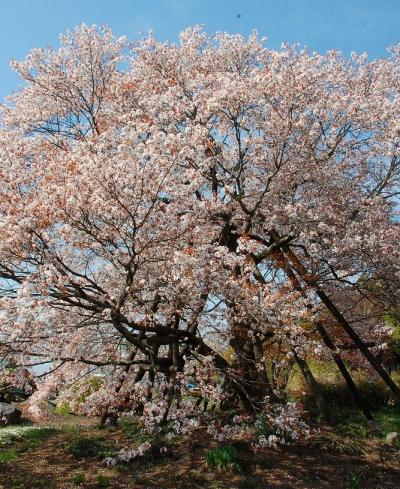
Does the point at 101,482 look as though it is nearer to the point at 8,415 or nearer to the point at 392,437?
the point at 392,437

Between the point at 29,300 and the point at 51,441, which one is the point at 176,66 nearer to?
the point at 29,300

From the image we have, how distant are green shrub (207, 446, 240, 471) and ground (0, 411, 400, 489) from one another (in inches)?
1.7

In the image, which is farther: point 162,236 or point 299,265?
point 299,265

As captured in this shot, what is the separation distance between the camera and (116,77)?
49.4 ft

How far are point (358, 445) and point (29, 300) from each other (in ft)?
27.6

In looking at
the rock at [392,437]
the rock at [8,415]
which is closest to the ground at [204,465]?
the rock at [392,437]

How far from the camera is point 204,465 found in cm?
912

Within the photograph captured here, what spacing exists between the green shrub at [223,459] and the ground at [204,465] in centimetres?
4

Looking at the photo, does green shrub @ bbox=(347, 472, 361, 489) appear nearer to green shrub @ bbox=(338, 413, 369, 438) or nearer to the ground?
the ground

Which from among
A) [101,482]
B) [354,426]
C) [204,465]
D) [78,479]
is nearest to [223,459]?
[204,465]

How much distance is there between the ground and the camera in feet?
27.7

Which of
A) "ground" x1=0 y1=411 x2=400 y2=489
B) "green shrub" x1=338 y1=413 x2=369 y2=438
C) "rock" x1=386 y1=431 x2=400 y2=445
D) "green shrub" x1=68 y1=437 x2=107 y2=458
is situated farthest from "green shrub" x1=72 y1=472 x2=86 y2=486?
"rock" x1=386 y1=431 x2=400 y2=445

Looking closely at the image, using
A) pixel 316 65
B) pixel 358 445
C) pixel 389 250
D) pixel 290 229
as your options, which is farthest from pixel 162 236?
pixel 316 65

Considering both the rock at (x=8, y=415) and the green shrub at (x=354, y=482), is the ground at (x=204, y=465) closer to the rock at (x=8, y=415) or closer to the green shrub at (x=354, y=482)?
the green shrub at (x=354, y=482)
